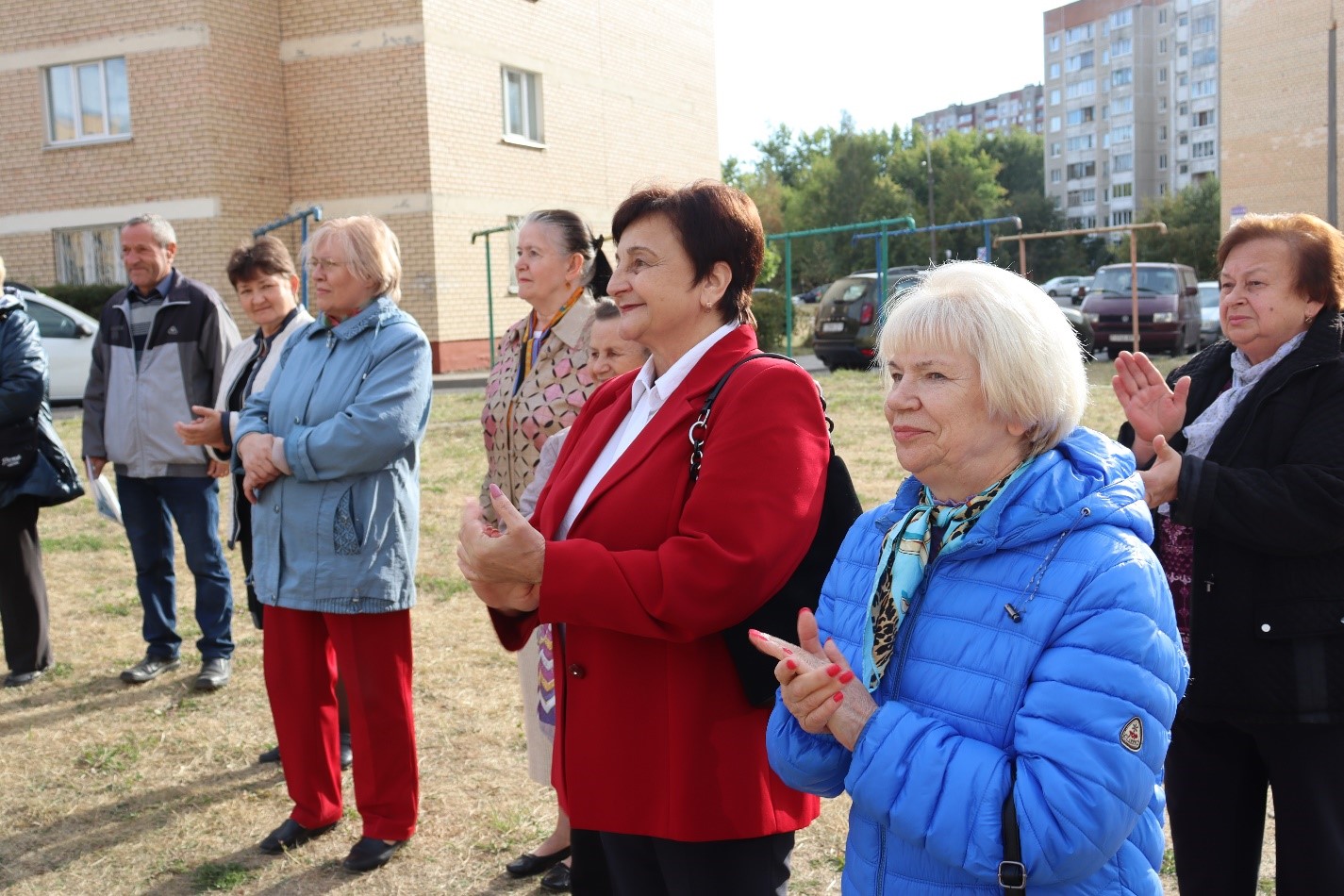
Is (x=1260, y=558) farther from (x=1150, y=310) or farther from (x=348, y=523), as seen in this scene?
(x=1150, y=310)

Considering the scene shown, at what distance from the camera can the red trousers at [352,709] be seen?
12.3 feet

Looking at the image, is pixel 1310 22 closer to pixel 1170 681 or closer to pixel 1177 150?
pixel 1170 681

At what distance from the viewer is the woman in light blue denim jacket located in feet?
12.1

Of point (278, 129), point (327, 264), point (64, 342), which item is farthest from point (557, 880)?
point (278, 129)

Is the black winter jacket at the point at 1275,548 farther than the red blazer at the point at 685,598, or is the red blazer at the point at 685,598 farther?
the black winter jacket at the point at 1275,548

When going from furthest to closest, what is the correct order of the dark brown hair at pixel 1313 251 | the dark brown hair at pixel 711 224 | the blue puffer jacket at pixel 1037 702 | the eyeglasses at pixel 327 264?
1. the eyeglasses at pixel 327 264
2. the dark brown hair at pixel 1313 251
3. the dark brown hair at pixel 711 224
4. the blue puffer jacket at pixel 1037 702

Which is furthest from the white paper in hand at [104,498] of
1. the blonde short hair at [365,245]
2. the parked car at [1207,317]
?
the parked car at [1207,317]

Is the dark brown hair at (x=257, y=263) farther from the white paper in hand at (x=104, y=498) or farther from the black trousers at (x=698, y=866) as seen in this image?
the black trousers at (x=698, y=866)

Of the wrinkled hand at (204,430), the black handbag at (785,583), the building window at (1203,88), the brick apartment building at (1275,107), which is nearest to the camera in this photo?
the black handbag at (785,583)

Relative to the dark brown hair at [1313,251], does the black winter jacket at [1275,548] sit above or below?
below

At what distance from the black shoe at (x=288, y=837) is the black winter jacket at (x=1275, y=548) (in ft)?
9.52

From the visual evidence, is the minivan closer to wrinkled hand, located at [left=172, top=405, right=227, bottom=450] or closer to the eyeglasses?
wrinkled hand, located at [left=172, top=405, right=227, bottom=450]

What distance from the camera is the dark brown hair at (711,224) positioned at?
2396mm

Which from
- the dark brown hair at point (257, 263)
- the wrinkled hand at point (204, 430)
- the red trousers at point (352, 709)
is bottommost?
the red trousers at point (352, 709)
